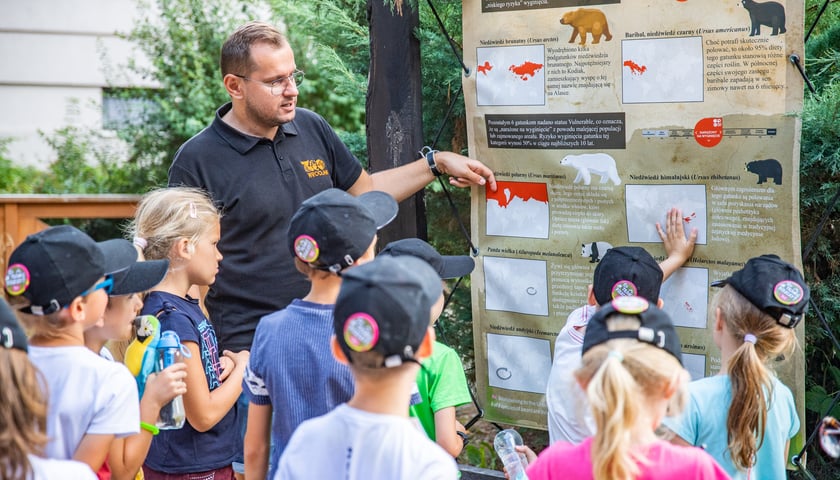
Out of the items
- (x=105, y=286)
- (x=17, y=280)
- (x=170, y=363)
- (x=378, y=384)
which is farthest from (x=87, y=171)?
(x=378, y=384)

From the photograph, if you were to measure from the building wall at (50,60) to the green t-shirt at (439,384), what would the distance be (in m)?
12.7

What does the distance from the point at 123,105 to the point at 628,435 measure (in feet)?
30.4

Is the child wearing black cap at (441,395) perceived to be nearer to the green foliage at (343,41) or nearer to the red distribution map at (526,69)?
the red distribution map at (526,69)

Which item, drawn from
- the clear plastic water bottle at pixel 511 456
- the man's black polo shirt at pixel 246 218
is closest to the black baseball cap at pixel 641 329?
the clear plastic water bottle at pixel 511 456

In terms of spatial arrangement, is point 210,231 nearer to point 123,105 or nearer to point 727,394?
point 727,394

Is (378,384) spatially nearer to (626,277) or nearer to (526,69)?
(626,277)

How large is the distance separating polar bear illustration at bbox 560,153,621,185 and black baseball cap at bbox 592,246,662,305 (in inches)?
22.6

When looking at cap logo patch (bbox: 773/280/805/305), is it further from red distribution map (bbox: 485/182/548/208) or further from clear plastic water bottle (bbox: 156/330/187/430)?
clear plastic water bottle (bbox: 156/330/187/430)

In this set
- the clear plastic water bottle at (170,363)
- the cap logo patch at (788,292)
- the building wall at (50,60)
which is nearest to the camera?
the cap logo patch at (788,292)

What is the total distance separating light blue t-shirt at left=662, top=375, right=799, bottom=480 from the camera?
8.63ft

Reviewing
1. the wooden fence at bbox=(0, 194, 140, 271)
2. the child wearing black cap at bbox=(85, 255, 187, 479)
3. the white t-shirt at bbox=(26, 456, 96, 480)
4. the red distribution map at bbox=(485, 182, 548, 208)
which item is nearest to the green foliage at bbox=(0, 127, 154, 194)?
the wooden fence at bbox=(0, 194, 140, 271)

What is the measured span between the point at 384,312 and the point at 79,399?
39.0 inches

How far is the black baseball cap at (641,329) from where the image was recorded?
2137 mm

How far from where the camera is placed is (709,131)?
11.1 feet
